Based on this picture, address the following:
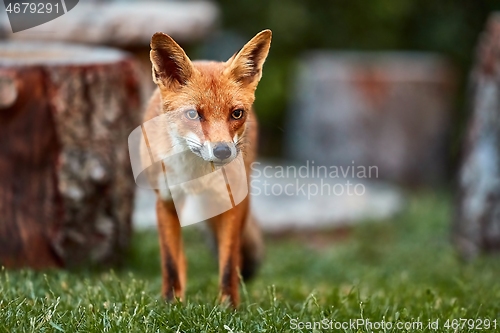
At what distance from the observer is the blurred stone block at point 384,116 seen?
1009 cm

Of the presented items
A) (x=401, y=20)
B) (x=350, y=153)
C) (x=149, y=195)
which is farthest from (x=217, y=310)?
(x=401, y=20)

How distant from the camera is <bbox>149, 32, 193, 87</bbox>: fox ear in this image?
10.1 feet

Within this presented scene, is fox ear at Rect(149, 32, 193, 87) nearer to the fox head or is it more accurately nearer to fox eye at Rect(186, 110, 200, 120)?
the fox head

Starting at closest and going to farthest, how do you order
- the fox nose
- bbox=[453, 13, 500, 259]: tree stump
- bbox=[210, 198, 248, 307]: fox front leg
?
the fox nose
bbox=[210, 198, 248, 307]: fox front leg
bbox=[453, 13, 500, 259]: tree stump

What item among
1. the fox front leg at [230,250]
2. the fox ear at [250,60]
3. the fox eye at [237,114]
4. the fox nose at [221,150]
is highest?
the fox ear at [250,60]

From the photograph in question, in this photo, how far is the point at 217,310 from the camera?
3.28m

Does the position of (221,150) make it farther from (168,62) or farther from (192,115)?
(168,62)

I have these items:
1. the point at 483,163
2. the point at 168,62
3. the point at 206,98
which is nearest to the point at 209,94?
the point at 206,98

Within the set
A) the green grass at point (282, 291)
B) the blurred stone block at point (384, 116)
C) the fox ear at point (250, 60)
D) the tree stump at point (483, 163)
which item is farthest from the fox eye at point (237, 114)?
the blurred stone block at point (384, 116)

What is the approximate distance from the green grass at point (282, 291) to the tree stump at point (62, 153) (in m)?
0.37

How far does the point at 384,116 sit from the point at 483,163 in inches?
158

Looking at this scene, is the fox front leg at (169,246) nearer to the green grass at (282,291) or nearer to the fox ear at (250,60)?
the green grass at (282,291)

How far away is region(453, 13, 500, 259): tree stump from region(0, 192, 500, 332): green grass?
0.28 m

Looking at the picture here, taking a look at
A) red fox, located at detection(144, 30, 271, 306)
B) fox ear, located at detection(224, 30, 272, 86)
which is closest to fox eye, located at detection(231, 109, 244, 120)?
red fox, located at detection(144, 30, 271, 306)
